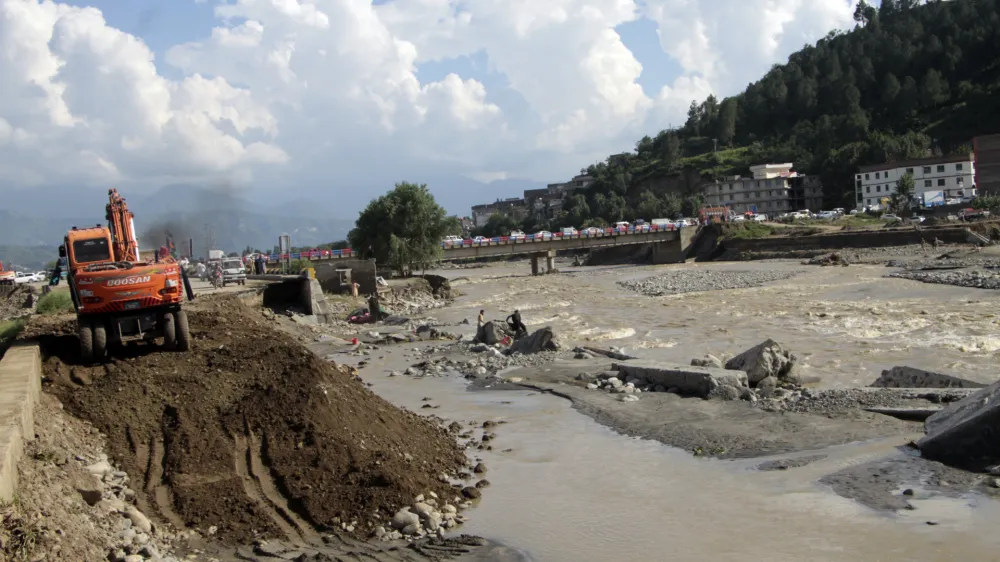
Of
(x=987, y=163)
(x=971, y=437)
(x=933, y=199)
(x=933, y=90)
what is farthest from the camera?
(x=933, y=90)

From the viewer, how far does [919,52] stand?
168 m

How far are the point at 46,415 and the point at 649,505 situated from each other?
8314mm

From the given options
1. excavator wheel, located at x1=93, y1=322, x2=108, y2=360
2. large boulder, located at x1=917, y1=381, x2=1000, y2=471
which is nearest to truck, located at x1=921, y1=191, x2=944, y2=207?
large boulder, located at x1=917, y1=381, x2=1000, y2=471

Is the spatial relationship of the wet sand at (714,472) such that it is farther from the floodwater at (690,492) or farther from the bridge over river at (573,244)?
the bridge over river at (573,244)

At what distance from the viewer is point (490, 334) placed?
26.0 metres

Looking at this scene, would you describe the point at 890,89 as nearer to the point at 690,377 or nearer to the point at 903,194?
the point at 903,194

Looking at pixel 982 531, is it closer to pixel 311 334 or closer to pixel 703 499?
pixel 703 499

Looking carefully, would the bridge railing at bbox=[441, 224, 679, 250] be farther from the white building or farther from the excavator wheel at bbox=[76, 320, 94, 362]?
the excavator wheel at bbox=[76, 320, 94, 362]

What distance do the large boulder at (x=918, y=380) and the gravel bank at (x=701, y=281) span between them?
35.4 metres

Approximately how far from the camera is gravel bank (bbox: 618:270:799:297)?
179 feet

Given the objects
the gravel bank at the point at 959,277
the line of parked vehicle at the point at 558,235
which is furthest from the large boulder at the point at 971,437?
the line of parked vehicle at the point at 558,235

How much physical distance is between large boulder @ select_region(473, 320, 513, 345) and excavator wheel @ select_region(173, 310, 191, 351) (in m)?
11.2

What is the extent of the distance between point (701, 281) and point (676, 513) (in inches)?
2044

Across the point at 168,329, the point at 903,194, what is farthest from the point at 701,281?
the point at 903,194
